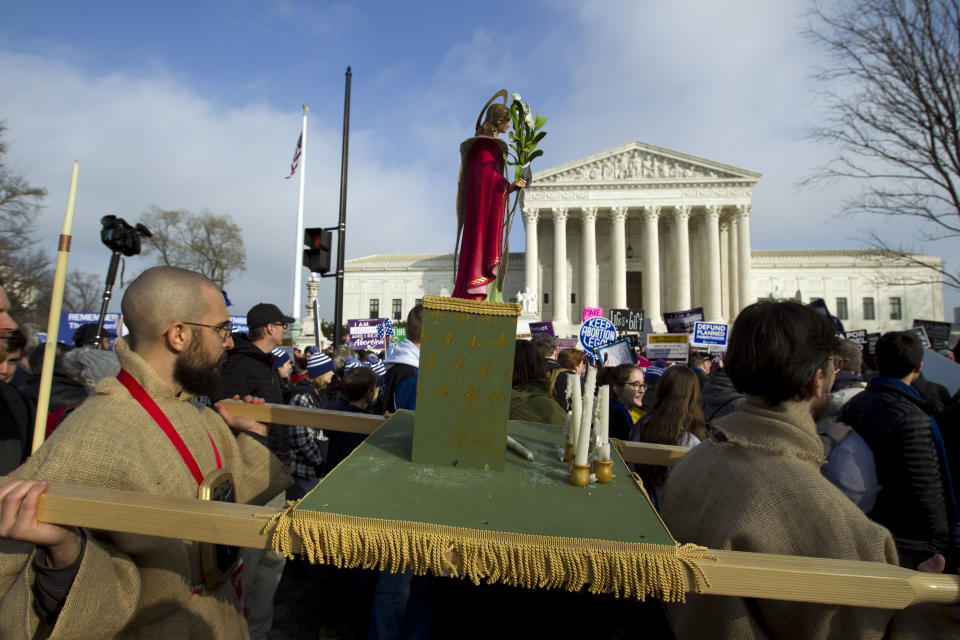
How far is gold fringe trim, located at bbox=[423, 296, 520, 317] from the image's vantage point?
2.05 meters

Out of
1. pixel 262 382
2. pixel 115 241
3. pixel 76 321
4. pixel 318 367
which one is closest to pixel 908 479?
pixel 262 382

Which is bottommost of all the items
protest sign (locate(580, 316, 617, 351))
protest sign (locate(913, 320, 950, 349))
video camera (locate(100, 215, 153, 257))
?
protest sign (locate(580, 316, 617, 351))

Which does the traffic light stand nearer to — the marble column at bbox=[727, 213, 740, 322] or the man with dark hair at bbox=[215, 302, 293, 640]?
the man with dark hair at bbox=[215, 302, 293, 640]

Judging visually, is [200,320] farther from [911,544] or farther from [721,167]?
[721,167]

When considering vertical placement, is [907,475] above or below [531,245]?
below

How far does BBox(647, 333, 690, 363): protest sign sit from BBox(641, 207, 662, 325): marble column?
99.0ft

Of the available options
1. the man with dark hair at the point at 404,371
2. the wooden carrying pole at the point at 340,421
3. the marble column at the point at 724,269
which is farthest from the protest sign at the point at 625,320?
the marble column at the point at 724,269

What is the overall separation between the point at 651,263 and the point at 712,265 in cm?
511

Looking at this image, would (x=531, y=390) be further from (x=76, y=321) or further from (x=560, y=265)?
(x=560, y=265)

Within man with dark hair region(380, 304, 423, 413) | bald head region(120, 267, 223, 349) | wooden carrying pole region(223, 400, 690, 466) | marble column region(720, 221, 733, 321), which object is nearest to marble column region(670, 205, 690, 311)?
marble column region(720, 221, 733, 321)

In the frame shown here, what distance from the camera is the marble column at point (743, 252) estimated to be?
41.7 metres

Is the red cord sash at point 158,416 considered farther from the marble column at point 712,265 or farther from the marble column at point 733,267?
the marble column at point 733,267

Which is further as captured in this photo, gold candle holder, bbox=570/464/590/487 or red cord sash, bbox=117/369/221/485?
red cord sash, bbox=117/369/221/485

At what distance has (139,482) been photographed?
159cm
